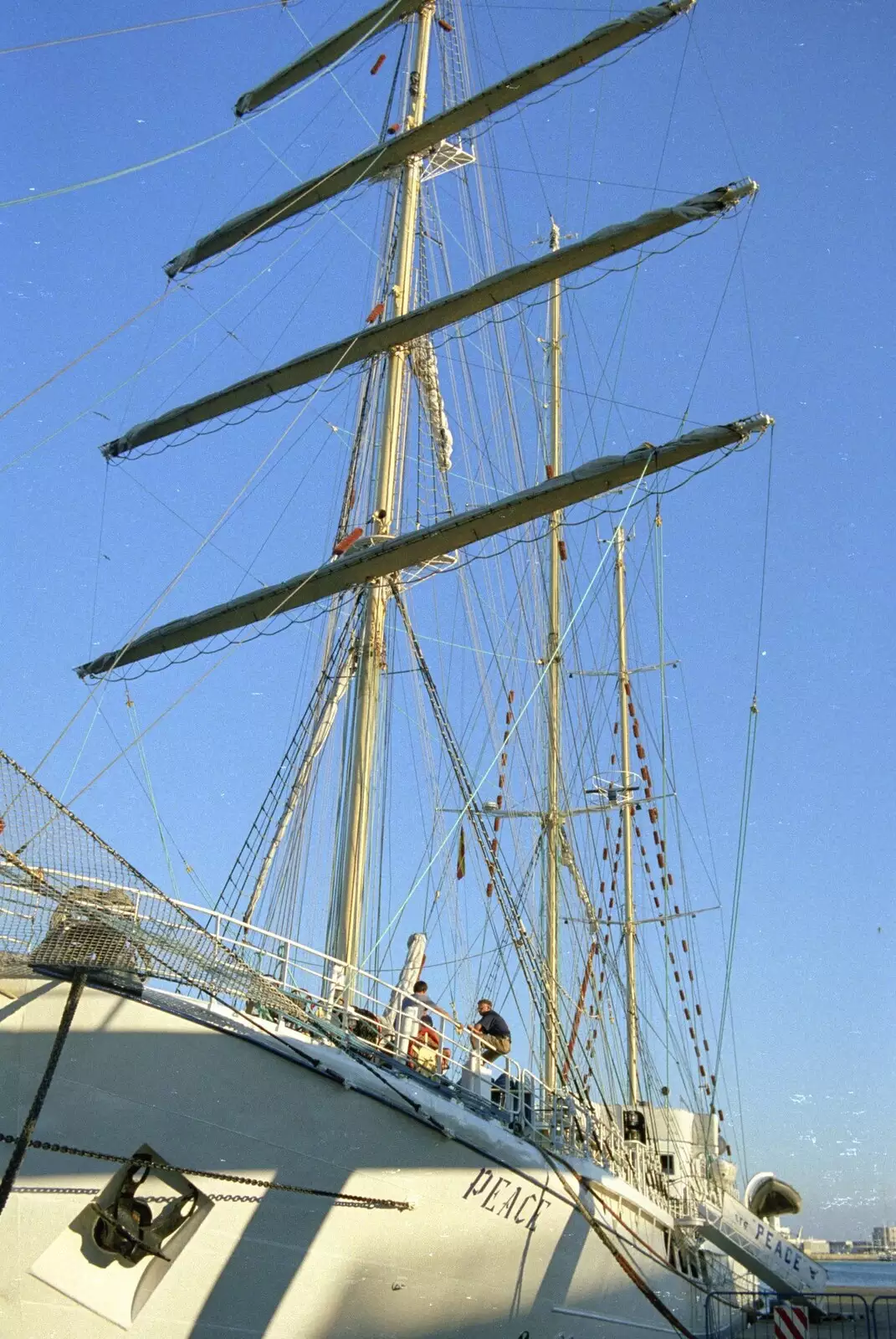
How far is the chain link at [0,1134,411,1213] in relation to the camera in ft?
34.3

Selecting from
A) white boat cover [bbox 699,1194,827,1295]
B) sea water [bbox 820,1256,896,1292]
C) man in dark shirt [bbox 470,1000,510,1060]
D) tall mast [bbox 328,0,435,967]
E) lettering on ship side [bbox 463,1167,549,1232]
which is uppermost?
tall mast [bbox 328,0,435,967]

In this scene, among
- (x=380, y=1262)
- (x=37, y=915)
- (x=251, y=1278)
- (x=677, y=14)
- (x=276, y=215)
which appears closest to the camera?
(x=37, y=915)

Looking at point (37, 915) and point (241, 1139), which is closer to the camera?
point (37, 915)

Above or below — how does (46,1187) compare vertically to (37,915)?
below

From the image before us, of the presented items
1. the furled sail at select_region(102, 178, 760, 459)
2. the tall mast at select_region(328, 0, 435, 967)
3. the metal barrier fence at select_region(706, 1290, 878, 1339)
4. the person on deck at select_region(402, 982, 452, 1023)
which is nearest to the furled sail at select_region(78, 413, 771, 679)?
the tall mast at select_region(328, 0, 435, 967)

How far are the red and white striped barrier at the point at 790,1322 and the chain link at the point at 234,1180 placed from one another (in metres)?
6.57

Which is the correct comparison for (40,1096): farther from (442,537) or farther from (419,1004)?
(442,537)

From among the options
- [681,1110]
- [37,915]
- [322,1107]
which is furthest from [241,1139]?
[681,1110]

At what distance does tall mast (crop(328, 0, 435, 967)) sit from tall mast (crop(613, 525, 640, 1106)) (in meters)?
8.41

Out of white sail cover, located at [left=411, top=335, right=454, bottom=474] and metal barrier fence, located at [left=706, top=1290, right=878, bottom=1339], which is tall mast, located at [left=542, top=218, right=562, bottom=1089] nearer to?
white sail cover, located at [left=411, top=335, right=454, bottom=474]

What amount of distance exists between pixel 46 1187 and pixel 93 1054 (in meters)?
1.07

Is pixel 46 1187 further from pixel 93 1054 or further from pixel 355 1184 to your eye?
pixel 355 1184

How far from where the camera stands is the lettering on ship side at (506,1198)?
43.2ft

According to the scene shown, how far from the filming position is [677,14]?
2197cm
